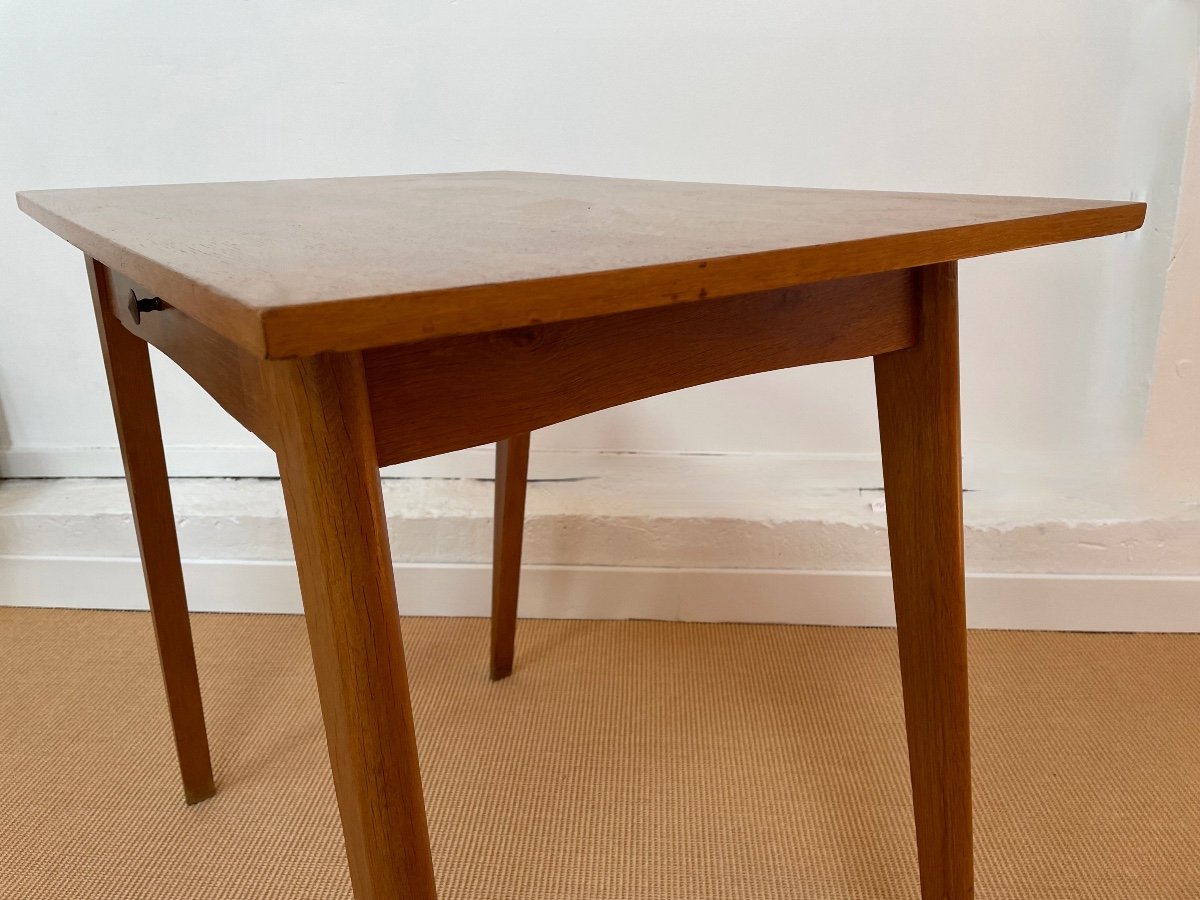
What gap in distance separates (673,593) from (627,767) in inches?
15.1

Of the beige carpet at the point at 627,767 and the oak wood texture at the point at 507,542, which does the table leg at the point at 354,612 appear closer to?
the beige carpet at the point at 627,767

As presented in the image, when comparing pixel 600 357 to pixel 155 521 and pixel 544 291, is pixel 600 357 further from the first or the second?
pixel 155 521

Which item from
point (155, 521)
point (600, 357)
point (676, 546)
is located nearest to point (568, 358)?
point (600, 357)

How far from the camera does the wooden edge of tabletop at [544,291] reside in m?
0.34

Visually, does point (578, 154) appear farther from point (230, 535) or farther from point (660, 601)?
point (230, 535)

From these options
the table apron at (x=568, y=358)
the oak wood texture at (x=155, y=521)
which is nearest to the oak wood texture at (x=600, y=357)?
the table apron at (x=568, y=358)

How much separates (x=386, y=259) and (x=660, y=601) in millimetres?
1092

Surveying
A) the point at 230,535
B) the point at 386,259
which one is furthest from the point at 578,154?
the point at 386,259

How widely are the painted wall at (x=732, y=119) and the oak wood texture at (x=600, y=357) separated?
31.7 inches

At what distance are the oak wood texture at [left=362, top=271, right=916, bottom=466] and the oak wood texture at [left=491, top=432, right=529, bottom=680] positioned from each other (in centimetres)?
56

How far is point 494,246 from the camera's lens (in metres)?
0.48

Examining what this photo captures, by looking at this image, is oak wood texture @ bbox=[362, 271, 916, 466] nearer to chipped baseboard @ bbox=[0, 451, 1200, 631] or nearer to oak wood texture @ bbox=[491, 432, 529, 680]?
oak wood texture @ bbox=[491, 432, 529, 680]

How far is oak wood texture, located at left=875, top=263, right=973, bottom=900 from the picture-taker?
2.27 feet

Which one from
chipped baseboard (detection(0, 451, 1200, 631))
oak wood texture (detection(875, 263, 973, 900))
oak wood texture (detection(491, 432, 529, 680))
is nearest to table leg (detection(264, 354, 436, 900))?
oak wood texture (detection(875, 263, 973, 900))
